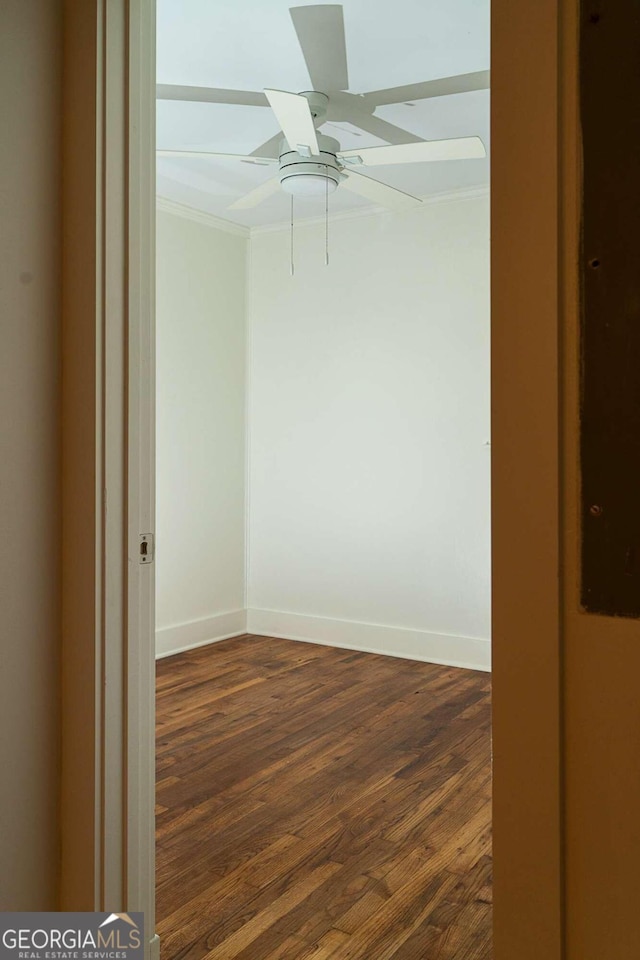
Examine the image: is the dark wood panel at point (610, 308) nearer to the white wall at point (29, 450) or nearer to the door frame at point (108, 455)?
the door frame at point (108, 455)

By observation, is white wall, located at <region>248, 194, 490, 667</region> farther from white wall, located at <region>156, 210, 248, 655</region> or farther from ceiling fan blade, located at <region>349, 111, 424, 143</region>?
ceiling fan blade, located at <region>349, 111, 424, 143</region>

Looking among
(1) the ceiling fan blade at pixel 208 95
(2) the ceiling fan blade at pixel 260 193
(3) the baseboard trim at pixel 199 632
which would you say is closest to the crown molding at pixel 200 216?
(2) the ceiling fan blade at pixel 260 193

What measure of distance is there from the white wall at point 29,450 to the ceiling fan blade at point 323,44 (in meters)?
1.28

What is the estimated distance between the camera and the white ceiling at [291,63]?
2.48 metres

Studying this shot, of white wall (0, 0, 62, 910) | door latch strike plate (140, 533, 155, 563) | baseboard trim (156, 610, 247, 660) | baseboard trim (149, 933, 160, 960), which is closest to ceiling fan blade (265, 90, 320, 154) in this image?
white wall (0, 0, 62, 910)

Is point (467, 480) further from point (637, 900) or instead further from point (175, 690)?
point (637, 900)

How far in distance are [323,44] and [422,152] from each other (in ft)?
1.68

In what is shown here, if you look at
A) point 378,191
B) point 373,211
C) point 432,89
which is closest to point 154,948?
point 378,191

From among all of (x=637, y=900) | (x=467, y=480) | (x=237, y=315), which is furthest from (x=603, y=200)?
(x=237, y=315)

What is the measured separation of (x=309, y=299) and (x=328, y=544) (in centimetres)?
163

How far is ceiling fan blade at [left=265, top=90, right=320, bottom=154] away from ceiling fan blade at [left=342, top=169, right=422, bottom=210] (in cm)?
37

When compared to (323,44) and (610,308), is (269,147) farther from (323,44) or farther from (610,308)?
(610,308)

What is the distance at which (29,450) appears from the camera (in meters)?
1.43

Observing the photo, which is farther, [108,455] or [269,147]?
[269,147]
